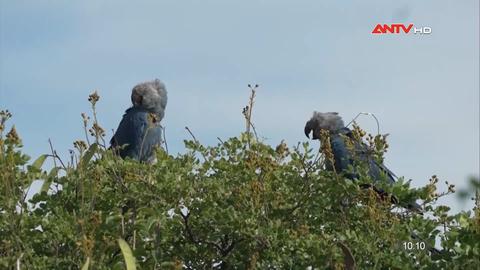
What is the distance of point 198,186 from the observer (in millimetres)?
5566

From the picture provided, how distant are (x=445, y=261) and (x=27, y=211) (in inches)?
91.7

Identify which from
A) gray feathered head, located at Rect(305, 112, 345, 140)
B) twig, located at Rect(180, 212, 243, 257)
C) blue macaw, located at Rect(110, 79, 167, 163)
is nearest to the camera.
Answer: twig, located at Rect(180, 212, 243, 257)

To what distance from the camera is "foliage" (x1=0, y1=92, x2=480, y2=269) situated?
4.91 metres

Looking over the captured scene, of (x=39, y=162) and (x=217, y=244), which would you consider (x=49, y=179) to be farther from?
(x=217, y=244)

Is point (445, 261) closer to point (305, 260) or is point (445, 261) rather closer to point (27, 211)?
point (305, 260)

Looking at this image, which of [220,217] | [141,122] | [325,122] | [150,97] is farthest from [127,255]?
[325,122]

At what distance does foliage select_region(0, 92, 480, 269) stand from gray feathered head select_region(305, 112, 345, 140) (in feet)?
16.3

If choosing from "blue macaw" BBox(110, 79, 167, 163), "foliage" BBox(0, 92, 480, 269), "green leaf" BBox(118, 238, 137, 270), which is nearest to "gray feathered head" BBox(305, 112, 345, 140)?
"blue macaw" BBox(110, 79, 167, 163)

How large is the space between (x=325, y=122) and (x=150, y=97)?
2.04m

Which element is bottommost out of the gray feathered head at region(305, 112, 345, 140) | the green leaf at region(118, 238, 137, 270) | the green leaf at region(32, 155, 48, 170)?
the green leaf at region(118, 238, 137, 270)

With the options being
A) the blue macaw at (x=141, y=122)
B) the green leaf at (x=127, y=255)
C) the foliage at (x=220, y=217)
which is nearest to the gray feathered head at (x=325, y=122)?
the blue macaw at (x=141, y=122)

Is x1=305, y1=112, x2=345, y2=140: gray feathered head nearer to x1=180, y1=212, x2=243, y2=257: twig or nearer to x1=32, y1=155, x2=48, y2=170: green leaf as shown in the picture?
x1=180, y1=212, x2=243, y2=257: twig

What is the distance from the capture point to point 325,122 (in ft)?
35.8

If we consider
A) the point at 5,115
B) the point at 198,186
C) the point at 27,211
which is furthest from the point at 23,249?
the point at 198,186
